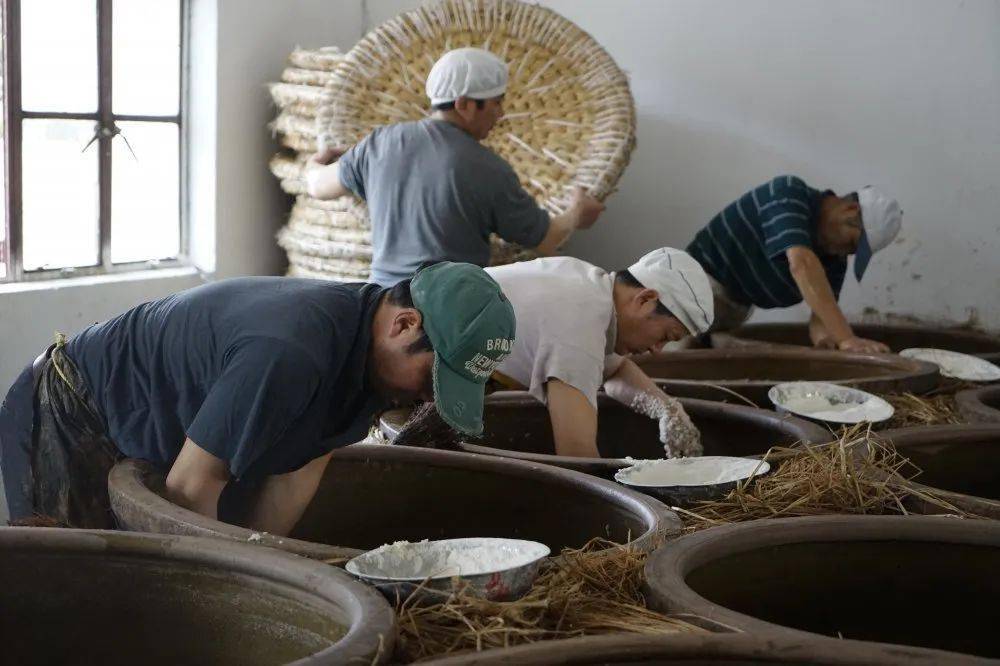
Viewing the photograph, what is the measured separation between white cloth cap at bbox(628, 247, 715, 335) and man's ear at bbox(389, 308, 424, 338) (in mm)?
957

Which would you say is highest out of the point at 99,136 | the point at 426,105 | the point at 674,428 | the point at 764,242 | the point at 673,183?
the point at 426,105

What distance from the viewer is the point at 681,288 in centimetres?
273

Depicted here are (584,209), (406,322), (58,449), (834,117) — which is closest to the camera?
(406,322)

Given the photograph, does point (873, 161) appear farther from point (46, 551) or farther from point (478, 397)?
point (46, 551)

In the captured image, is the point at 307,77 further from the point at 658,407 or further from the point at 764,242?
the point at 658,407

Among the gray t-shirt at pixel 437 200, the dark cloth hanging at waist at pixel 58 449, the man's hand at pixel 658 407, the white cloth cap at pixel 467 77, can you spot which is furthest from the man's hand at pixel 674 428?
the dark cloth hanging at waist at pixel 58 449

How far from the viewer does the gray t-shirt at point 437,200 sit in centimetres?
340

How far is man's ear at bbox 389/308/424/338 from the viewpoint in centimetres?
189

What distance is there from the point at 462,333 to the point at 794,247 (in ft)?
8.20

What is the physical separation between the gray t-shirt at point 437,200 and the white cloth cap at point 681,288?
743mm

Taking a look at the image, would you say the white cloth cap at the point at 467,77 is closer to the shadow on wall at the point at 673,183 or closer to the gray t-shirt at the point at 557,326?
the gray t-shirt at the point at 557,326

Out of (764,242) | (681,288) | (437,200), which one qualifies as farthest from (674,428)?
(764,242)

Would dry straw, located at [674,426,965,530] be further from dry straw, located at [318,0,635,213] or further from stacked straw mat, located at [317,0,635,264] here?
dry straw, located at [318,0,635,213]

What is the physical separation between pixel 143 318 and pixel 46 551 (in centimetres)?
48
